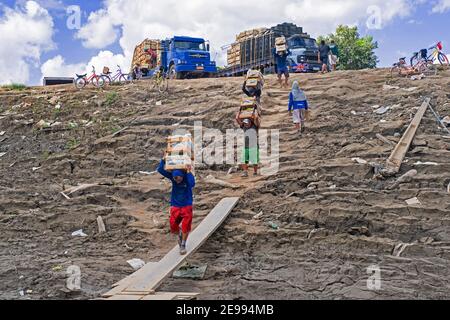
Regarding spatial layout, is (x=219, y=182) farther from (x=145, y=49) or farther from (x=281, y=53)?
(x=145, y=49)

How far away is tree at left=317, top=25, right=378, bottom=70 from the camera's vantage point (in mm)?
36969

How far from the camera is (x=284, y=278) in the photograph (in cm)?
596

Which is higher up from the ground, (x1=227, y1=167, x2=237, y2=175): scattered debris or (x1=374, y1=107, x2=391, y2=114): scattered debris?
(x1=374, y1=107, x2=391, y2=114): scattered debris

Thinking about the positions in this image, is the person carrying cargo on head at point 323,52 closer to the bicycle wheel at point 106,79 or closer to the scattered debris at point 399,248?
the bicycle wheel at point 106,79

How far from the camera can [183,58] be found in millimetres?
21891

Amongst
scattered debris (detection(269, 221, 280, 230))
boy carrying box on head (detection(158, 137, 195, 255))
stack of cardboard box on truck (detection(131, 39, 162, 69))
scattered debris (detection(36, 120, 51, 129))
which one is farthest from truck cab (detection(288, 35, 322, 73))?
boy carrying box on head (detection(158, 137, 195, 255))

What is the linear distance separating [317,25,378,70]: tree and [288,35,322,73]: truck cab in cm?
1514

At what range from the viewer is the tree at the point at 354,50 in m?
37.0

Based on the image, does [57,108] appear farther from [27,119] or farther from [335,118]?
[335,118]

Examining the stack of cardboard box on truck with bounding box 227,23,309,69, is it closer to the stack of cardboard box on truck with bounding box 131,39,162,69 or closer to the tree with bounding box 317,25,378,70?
the stack of cardboard box on truck with bounding box 131,39,162,69

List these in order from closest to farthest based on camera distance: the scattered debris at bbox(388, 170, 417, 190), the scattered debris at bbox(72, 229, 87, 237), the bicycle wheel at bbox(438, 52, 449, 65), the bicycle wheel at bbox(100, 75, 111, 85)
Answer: the scattered debris at bbox(388, 170, 417, 190) < the scattered debris at bbox(72, 229, 87, 237) < the bicycle wheel at bbox(438, 52, 449, 65) < the bicycle wheel at bbox(100, 75, 111, 85)

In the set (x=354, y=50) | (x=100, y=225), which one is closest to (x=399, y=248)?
(x=100, y=225)

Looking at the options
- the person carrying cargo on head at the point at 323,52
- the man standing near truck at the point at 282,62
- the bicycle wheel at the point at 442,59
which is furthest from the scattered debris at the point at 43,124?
the bicycle wheel at the point at 442,59

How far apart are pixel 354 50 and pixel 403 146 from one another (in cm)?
3005
